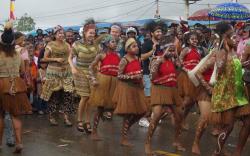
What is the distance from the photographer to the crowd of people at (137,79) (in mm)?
6898

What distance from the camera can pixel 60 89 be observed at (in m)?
9.98

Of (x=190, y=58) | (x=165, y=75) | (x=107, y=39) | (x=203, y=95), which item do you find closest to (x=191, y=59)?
(x=190, y=58)

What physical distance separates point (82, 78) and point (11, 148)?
203 cm

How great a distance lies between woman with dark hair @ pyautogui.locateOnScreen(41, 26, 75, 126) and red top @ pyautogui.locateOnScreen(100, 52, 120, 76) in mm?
1385

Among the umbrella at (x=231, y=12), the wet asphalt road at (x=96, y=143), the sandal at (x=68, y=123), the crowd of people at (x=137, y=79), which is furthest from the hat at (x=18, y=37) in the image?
the umbrella at (x=231, y=12)

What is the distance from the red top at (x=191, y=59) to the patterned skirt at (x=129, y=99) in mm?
1167

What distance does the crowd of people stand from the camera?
272 inches

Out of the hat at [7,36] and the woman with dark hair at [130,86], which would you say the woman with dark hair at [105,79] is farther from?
the hat at [7,36]

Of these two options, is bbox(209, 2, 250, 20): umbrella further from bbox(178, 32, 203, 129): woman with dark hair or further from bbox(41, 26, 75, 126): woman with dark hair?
bbox(41, 26, 75, 126): woman with dark hair

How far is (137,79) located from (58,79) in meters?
2.59

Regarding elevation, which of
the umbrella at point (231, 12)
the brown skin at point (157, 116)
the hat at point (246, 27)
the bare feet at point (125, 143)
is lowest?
the bare feet at point (125, 143)

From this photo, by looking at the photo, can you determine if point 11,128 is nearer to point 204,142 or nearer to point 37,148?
point 37,148

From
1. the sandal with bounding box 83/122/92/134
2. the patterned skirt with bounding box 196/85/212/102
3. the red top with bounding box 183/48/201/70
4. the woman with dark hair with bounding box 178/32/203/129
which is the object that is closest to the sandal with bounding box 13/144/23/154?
the sandal with bounding box 83/122/92/134

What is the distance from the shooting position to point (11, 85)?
7363 mm
